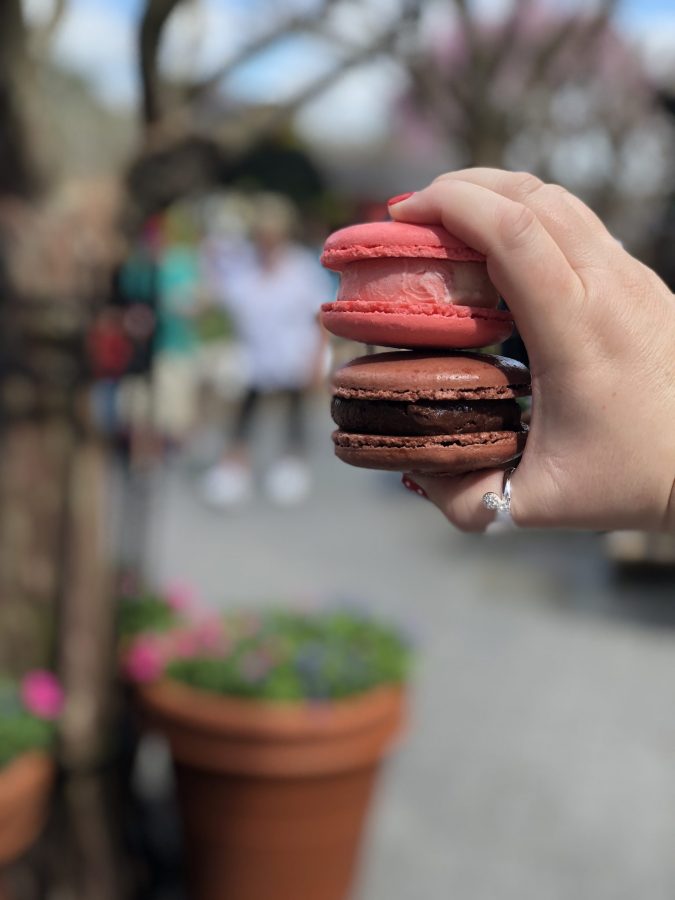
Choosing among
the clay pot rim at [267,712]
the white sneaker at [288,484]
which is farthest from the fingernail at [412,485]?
the white sneaker at [288,484]

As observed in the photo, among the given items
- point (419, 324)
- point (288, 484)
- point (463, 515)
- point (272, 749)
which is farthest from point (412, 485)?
point (288, 484)

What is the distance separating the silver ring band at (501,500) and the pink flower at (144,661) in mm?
2125

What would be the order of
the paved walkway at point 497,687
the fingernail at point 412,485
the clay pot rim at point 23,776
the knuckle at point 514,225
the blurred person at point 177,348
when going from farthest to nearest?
the blurred person at point 177,348 < the paved walkway at point 497,687 < the clay pot rim at point 23,776 < the fingernail at point 412,485 < the knuckle at point 514,225

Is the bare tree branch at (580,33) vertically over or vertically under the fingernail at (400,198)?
over

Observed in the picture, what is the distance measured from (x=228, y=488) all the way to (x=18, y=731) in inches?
222

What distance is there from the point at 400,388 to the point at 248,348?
5.84 meters

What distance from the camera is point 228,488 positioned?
819cm

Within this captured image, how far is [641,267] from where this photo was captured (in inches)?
44.4

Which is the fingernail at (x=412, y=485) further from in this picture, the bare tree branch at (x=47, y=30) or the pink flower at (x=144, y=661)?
the pink flower at (x=144, y=661)

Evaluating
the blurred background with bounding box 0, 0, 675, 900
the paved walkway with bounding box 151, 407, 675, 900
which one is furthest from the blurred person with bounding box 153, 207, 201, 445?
the paved walkway with bounding box 151, 407, 675, 900

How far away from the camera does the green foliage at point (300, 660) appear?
3033mm

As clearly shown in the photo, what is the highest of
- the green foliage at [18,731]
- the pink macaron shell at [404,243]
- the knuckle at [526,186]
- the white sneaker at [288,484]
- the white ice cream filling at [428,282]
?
the knuckle at [526,186]

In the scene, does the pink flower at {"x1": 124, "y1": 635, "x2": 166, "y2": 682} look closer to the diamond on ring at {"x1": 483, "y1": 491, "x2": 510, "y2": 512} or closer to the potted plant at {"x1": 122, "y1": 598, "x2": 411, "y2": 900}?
the potted plant at {"x1": 122, "y1": 598, "x2": 411, "y2": 900}

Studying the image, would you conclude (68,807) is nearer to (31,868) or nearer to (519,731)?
(31,868)
